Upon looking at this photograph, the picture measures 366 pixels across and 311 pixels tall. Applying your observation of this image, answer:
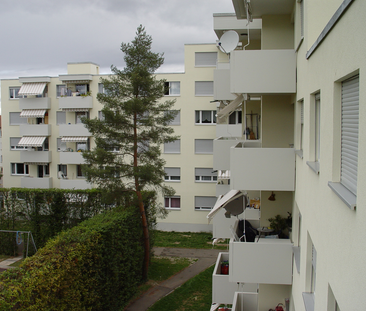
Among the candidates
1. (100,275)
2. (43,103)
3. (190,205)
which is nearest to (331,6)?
(100,275)

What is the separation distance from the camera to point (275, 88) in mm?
8695

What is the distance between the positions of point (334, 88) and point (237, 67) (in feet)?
16.4

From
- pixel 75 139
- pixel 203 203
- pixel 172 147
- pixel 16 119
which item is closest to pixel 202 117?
pixel 172 147

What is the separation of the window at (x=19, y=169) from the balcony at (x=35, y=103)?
508 centimetres

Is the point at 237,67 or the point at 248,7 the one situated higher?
the point at 248,7

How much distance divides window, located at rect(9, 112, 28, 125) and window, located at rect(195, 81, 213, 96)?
1549cm

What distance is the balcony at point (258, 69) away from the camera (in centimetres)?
871

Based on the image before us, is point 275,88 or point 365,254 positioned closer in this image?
point 365,254

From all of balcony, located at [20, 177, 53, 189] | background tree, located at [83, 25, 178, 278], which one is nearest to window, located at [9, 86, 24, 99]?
balcony, located at [20, 177, 53, 189]

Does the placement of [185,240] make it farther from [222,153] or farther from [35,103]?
[35,103]

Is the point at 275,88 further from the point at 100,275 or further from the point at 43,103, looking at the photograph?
the point at 43,103

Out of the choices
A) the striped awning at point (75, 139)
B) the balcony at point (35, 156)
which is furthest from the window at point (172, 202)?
the balcony at point (35, 156)

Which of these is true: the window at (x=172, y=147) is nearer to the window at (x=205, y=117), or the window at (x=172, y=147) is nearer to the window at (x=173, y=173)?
the window at (x=173, y=173)

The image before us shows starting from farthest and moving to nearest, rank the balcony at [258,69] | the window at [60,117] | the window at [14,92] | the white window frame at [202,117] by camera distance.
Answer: the window at [14,92]
the window at [60,117]
the white window frame at [202,117]
the balcony at [258,69]
